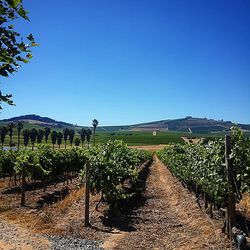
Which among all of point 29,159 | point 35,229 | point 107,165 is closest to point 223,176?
point 107,165

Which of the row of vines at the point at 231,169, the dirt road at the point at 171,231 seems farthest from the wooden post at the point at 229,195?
the dirt road at the point at 171,231

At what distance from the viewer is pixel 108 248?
406 inches

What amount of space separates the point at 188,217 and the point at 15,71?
1166cm

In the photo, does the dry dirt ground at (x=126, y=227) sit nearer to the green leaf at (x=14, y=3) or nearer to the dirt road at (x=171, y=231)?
the dirt road at (x=171, y=231)

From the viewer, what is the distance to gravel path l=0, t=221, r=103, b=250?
33.2ft

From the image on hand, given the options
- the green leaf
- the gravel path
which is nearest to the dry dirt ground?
the gravel path

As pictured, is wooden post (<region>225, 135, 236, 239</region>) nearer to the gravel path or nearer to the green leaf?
the gravel path

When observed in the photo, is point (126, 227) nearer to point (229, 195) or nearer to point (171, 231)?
point (171, 231)

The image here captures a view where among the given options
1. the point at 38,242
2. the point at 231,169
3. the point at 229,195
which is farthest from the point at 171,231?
the point at 38,242

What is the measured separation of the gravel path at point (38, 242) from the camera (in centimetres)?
1012

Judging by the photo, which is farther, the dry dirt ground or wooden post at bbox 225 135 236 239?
the dry dirt ground

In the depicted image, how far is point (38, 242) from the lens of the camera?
1058 centimetres

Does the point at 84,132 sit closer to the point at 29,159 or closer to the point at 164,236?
the point at 29,159

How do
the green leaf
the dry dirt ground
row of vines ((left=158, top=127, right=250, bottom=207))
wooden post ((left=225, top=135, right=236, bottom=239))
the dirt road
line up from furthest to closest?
1. the dry dirt ground
2. the dirt road
3. wooden post ((left=225, top=135, right=236, bottom=239))
4. row of vines ((left=158, top=127, right=250, bottom=207))
5. the green leaf
